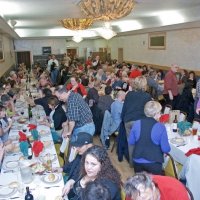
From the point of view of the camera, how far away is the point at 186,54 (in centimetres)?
1030

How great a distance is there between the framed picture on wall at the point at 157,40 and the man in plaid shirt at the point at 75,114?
8236 millimetres

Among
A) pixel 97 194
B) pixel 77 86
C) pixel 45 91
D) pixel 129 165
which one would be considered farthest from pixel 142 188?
pixel 77 86

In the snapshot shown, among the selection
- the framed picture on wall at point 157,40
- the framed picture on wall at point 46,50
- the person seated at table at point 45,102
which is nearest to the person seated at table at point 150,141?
the person seated at table at point 45,102

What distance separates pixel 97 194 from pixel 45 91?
4826 mm

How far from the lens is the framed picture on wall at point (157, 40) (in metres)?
11.8

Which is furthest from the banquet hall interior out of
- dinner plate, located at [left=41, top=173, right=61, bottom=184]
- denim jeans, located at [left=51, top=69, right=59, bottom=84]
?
denim jeans, located at [left=51, top=69, right=59, bottom=84]

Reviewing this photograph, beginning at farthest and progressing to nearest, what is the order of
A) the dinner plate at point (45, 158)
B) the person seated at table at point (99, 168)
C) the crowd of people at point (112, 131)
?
the dinner plate at point (45, 158)
the person seated at table at point (99, 168)
the crowd of people at point (112, 131)

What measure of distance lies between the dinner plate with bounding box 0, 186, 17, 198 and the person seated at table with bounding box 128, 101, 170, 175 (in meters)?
1.53

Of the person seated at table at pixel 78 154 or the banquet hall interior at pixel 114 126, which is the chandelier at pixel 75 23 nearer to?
the banquet hall interior at pixel 114 126

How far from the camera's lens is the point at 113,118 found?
5863 millimetres

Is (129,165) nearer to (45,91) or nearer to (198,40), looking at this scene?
(45,91)

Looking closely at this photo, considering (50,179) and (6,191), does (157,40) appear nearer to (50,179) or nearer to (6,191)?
(50,179)

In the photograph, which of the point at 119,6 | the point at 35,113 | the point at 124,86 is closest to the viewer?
the point at 119,6

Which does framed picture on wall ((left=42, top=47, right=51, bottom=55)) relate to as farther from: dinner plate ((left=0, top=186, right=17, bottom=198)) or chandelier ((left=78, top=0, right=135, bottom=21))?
dinner plate ((left=0, top=186, right=17, bottom=198))
